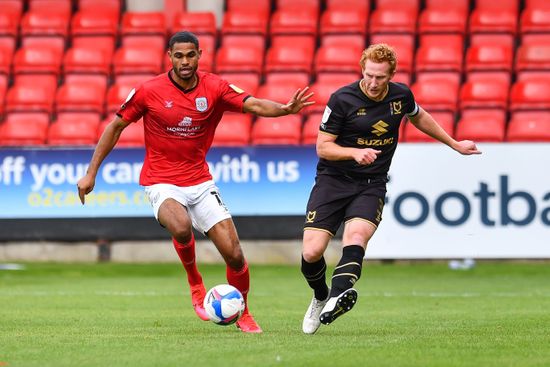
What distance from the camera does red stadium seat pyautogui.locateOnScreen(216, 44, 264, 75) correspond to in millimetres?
20344

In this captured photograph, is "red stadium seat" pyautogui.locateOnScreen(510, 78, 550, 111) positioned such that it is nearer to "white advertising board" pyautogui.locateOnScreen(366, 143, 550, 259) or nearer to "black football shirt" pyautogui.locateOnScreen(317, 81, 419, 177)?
"white advertising board" pyautogui.locateOnScreen(366, 143, 550, 259)

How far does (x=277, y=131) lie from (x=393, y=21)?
3.40 meters

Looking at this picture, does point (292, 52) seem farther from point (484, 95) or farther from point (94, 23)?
point (94, 23)

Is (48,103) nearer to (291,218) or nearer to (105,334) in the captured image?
(291,218)

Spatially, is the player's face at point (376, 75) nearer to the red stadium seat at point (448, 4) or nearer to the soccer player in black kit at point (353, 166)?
the soccer player in black kit at point (353, 166)

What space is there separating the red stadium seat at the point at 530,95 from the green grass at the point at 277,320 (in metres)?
2.66

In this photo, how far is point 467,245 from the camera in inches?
663

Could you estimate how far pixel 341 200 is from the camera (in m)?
9.73

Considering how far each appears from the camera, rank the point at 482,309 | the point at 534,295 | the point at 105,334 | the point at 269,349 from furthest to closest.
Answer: the point at 534,295 < the point at 482,309 < the point at 105,334 < the point at 269,349

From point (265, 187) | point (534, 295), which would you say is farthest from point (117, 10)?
point (534, 295)

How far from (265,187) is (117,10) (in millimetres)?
6204

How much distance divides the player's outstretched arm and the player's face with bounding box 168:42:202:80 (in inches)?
20.5

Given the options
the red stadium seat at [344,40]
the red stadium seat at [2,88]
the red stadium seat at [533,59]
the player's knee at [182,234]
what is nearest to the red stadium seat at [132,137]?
the red stadium seat at [2,88]

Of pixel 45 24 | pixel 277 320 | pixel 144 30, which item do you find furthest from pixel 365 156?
pixel 45 24
